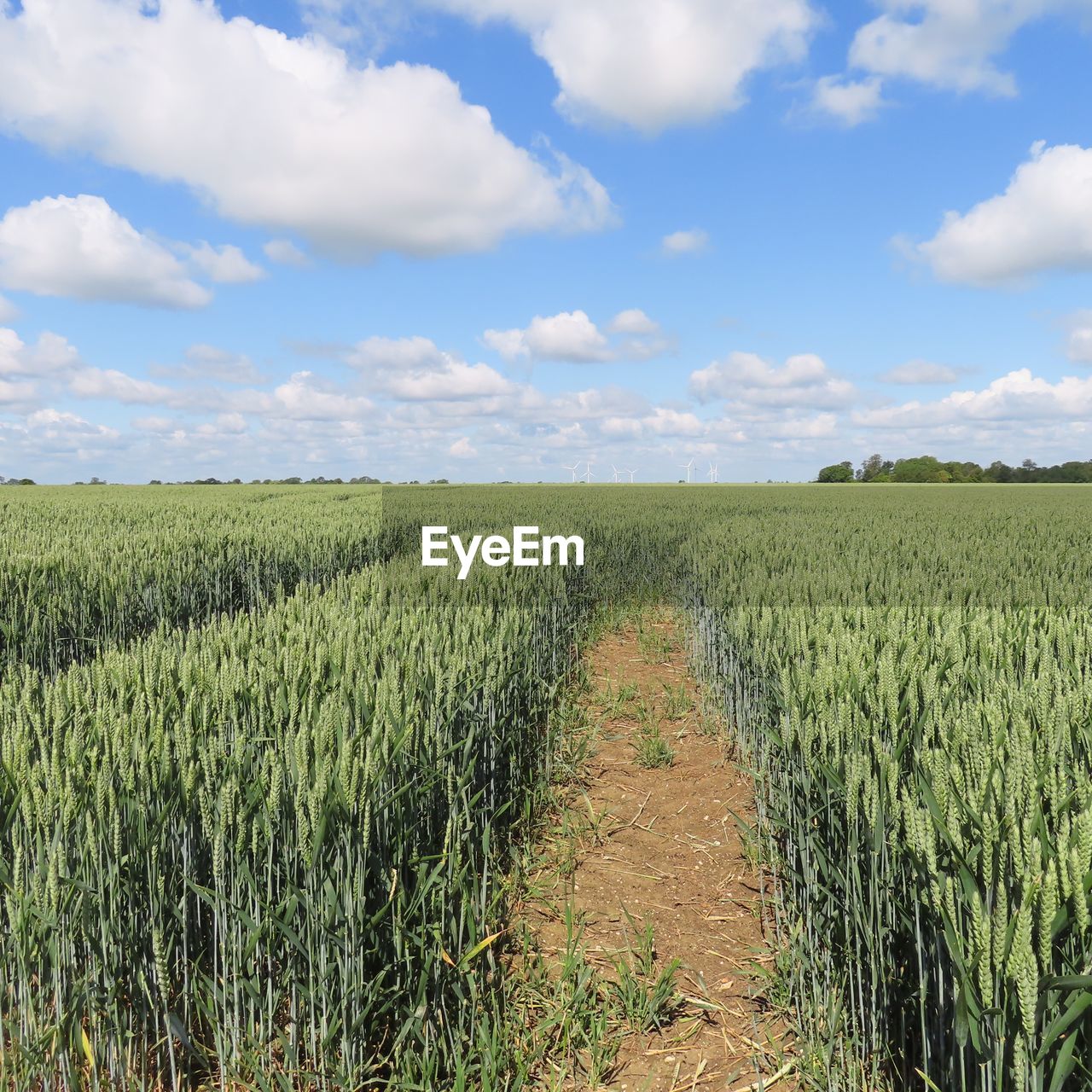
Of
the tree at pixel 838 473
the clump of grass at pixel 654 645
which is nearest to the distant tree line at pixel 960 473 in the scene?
the tree at pixel 838 473

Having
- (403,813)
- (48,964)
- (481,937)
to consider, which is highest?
(403,813)

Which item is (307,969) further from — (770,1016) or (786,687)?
(786,687)

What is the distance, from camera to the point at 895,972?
232 centimetres

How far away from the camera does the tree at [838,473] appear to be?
310 ft

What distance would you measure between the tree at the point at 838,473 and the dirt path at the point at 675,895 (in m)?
94.9

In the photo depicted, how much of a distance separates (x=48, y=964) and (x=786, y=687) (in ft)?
9.14

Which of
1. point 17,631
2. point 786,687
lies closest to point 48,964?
point 786,687

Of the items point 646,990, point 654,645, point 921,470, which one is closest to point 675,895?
point 646,990

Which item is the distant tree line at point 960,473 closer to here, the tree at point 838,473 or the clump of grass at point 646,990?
the tree at point 838,473

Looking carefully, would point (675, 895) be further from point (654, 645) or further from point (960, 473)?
point (960, 473)

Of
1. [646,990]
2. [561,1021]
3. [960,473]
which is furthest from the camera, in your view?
[960,473]

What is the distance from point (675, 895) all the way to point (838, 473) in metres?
98.8

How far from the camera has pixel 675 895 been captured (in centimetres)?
388

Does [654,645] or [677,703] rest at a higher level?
[654,645]
